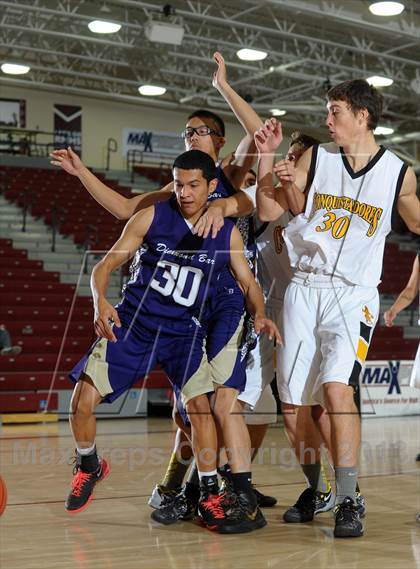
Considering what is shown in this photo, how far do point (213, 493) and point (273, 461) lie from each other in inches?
108

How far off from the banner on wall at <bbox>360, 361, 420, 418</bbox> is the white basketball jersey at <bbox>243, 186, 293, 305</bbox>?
22.1 ft

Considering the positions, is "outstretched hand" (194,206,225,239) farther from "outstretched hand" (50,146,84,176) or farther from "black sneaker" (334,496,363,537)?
"black sneaker" (334,496,363,537)

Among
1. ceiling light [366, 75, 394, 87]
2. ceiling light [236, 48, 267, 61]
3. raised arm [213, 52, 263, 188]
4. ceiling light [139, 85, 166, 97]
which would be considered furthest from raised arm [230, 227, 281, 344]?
ceiling light [139, 85, 166, 97]

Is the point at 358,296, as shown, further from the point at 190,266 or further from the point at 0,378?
the point at 0,378

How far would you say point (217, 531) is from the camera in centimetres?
394

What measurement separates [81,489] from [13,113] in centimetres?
1789

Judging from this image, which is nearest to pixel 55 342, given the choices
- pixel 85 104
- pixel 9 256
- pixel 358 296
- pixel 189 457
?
pixel 9 256

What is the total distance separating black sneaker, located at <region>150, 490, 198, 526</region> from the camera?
4207 mm

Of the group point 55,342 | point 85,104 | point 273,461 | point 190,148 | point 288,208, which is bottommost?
point 273,461

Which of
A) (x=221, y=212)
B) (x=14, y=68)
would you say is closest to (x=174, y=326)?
(x=221, y=212)

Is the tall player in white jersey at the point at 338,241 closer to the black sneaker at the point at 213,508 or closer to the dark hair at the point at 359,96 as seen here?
the dark hair at the point at 359,96

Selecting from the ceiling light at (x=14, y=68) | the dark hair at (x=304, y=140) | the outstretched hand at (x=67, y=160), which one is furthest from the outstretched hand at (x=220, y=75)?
the ceiling light at (x=14, y=68)

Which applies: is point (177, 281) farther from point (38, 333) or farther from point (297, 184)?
point (38, 333)

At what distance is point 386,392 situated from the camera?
11523mm
